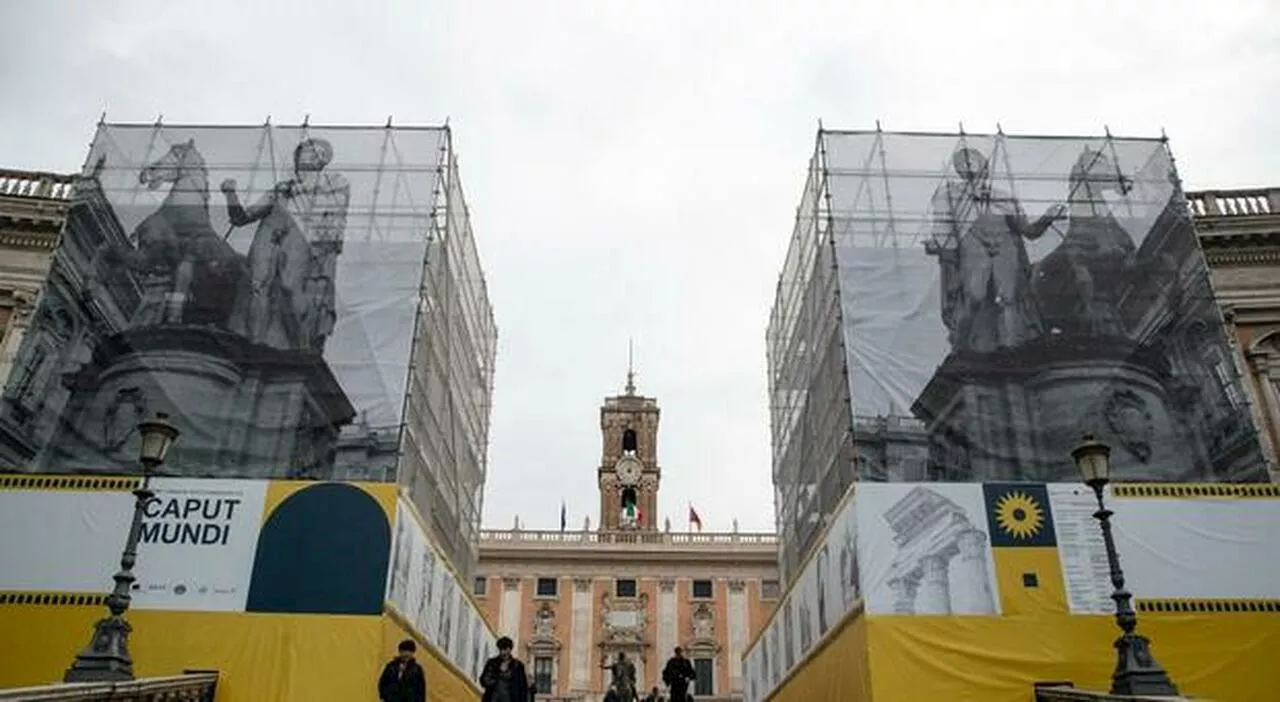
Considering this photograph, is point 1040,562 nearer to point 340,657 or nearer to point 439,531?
point 340,657

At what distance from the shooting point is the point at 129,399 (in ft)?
60.4

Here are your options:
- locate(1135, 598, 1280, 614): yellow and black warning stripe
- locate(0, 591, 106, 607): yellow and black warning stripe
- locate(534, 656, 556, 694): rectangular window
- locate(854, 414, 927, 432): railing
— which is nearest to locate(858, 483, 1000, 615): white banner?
locate(854, 414, 927, 432): railing

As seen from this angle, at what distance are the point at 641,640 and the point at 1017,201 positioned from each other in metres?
40.9

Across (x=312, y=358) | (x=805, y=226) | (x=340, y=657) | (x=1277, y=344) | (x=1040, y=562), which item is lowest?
(x=340, y=657)

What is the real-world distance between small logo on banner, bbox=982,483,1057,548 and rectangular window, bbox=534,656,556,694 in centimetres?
4182

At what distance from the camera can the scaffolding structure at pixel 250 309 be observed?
1803 centimetres

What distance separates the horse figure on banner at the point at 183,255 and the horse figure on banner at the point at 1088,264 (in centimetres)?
1595

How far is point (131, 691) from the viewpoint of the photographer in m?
11.1

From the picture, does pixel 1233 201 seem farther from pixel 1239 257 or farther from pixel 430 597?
pixel 430 597

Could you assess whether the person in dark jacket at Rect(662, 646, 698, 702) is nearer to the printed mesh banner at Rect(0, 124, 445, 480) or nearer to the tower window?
the printed mesh banner at Rect(0, 124, 445, 480)

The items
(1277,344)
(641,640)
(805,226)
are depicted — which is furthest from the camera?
(641,640)

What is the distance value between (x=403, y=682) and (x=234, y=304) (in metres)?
9.56

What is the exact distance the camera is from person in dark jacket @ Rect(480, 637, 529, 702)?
45.4ft

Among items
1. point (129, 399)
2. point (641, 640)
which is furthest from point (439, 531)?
point (641, 640)
